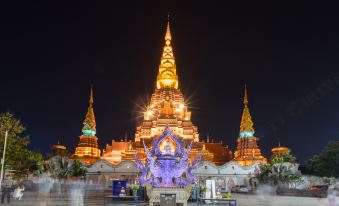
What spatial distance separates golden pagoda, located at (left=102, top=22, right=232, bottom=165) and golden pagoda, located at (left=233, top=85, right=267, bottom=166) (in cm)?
464

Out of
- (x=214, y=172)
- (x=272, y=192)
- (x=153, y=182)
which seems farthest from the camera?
(x=214, y=172)

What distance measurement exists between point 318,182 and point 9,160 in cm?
5098

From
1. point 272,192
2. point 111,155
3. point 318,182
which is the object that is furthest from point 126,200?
point 111,155

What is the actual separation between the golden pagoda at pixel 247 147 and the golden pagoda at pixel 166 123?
464cm

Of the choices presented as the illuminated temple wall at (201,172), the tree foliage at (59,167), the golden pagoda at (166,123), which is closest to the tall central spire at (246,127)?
the golden pagoda at (166,123)

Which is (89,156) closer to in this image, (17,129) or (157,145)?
(17,129)

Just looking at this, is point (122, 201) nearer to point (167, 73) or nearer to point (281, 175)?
point (281, 175)

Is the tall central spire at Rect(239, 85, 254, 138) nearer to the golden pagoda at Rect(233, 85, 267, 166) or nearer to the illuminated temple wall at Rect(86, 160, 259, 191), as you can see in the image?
the golden pagoda at Rect(233, 85, 267, 166)

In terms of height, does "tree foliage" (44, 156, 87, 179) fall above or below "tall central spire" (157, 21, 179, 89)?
below

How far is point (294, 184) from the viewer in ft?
178

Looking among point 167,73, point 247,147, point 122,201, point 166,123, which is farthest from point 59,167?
point 247,147

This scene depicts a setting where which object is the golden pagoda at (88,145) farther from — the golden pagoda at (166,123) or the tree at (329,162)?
the tree at (329,162)

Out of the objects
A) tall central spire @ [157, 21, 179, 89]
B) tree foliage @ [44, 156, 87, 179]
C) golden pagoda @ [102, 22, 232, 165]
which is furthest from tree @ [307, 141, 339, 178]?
tall central spire @ [157, 21, 179, 89]

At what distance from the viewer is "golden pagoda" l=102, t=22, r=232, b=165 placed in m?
84.6
